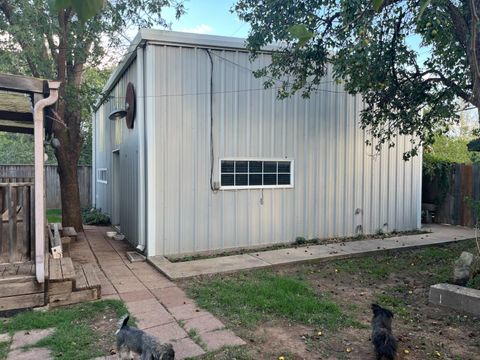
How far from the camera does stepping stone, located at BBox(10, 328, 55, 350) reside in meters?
3.46

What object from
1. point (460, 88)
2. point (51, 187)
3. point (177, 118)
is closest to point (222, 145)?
point (177, 118)

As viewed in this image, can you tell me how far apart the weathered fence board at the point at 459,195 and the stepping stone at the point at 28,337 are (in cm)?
990

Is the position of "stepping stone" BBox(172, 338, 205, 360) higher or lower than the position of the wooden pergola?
lower

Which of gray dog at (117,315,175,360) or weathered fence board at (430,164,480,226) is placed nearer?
gray dog at (117,315,175,360)

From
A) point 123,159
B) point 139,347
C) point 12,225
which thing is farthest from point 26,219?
point 123,159

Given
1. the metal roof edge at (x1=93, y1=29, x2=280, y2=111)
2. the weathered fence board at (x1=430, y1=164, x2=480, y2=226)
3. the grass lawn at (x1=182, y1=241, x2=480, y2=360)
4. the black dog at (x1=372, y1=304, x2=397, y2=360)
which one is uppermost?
the metal roof edge at (x1=93, y1=29, x2=280, y2=111)

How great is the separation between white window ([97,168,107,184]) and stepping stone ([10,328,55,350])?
8788mm

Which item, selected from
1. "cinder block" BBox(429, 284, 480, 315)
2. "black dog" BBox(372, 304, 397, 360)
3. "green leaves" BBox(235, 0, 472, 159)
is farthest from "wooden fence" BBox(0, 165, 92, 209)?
"black dog" BBox(372, 304, 397, 360)

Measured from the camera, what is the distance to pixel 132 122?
7.58m

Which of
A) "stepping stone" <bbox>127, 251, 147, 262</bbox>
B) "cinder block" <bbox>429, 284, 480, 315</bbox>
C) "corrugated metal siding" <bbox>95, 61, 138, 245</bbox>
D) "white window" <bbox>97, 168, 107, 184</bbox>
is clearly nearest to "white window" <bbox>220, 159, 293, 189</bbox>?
"corrugated metal siding" <bbox>95, 61, 138, 245</bbox>

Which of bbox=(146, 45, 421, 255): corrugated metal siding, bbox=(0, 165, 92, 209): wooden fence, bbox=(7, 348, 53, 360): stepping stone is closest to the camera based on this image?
bbox=(7, 348, 53, 360): stepping stone

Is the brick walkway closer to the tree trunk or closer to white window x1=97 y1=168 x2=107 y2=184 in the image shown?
the tree trunk

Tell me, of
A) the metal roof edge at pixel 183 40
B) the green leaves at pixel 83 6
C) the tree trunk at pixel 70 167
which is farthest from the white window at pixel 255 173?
the green leaves at pixel 83 6

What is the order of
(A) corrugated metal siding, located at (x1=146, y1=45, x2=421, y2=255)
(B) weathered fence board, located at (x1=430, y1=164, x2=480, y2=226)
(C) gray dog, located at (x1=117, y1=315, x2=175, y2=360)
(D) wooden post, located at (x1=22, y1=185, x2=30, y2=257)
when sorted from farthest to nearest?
(B) weathered fence board, located at (x1=430, y1=164, x2=480, y2=226) < (A) corrugated metal siding, located at (x1=146, y1=45, x2=421, y2=255) < (D) wooden post, located at (x1=22, y1=185, x2=30, y2=257) < (C) gray dog, located at (x1=117, y1=315, x2=175, y2=360)
